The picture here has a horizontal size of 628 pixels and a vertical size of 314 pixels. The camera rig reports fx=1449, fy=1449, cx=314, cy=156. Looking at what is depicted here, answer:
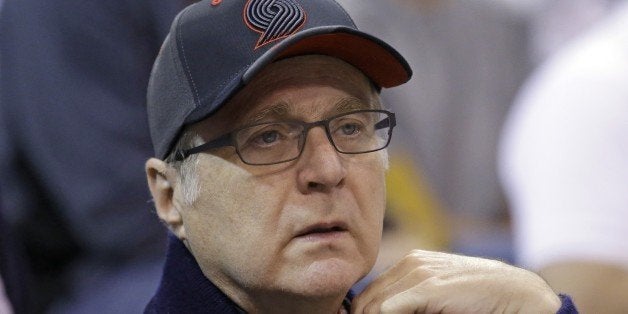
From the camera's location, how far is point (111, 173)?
3490 mm

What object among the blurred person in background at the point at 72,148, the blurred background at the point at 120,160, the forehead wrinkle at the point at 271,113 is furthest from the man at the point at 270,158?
the blurred person in background at the point at 72,148

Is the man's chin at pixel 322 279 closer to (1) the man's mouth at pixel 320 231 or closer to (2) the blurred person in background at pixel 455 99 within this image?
(1) the man's mouth at pixel 320 231

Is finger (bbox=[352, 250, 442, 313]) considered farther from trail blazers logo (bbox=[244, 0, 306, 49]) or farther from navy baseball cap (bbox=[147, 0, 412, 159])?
trail blazers logo (bbox=[244, 0, 306, 49])

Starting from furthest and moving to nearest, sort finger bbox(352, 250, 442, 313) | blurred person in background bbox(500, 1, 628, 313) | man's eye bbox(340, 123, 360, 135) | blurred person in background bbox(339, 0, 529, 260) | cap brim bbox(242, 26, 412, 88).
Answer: blurred person in background bbox(339, 0, 529, 260)
blurred person in background bbox(500, 1, 628, 313)
finger bbox(352, 250, 442, 313)
man's eye bbox(340, 123, 360, 135)
cap brim bbox(242, 26, 412, 88)

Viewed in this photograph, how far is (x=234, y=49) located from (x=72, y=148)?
1.13 metres

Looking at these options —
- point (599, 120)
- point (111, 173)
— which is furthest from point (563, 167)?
point (111, 173)

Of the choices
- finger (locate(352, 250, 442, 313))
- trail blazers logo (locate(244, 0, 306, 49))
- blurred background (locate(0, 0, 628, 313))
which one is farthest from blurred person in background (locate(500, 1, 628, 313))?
trail blazers logo (locate(244, 0, 306, 49))

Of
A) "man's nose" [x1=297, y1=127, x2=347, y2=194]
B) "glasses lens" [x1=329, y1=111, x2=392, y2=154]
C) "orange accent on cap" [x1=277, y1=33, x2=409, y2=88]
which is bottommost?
"man's nose" [x1=297, y1=127, x2=347, y2=194]

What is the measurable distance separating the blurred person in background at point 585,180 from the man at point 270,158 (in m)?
0.91

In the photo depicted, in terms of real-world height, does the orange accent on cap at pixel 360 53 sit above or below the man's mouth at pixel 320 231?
above

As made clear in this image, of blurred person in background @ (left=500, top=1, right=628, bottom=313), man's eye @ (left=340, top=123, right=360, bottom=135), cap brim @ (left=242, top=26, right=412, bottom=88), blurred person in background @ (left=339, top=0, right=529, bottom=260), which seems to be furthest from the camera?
blurred person in background @ (left=339, top=0, right=529, bottom=260)

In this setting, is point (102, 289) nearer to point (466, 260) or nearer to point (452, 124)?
point (466, 260)

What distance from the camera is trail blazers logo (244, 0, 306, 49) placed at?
2443mm

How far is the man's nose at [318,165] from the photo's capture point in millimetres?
2391
